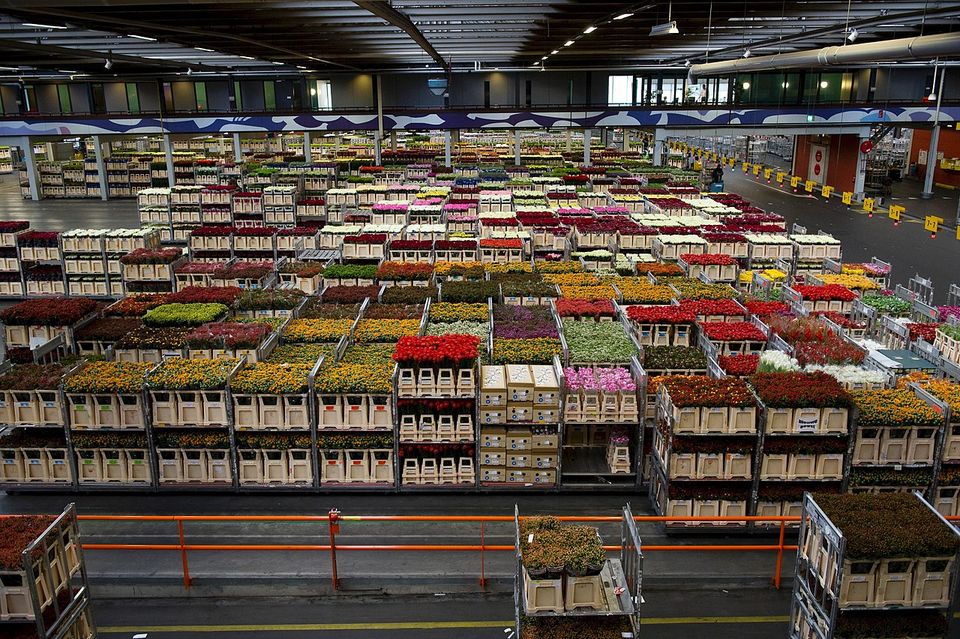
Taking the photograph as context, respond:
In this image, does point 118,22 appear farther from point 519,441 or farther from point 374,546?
point 374,546

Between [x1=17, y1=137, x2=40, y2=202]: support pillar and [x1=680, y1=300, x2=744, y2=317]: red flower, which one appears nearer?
[x1=680, y1=300, x2=744, y2=317]: red flower

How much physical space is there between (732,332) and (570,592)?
8185mm

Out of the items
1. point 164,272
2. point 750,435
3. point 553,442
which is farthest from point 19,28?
point 750,435

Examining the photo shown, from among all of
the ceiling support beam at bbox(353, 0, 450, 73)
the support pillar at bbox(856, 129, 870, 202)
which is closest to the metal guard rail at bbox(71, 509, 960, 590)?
the ceiling support beam at bbox(353, 0, 450, 73)

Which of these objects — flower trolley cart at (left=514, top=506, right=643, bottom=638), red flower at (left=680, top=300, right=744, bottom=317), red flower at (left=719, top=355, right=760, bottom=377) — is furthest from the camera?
red flower at (left=680, top=300, right=744, bottom=317)

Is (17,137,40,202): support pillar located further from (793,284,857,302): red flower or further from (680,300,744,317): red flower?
(793,284,857,302): red flower

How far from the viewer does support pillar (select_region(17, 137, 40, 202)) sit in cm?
4475

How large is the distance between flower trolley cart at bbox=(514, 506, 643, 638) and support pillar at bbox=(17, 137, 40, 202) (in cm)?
4773

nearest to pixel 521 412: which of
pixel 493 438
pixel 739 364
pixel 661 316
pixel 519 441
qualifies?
pixel 519 441

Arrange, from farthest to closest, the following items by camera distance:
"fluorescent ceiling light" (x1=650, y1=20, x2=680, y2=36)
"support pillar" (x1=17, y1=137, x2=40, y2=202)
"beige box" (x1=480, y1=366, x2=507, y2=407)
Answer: "support pillar" (x1=17, y1=137, x2=40, y2=202) → "fluorescent ceiling light" (x1=650, y1=20, x2=680, y2=36) → "beige box" (x1=480, y1=366, x2=507, y2=407)

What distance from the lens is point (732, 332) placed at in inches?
561

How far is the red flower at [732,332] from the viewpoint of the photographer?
14047 millimetres

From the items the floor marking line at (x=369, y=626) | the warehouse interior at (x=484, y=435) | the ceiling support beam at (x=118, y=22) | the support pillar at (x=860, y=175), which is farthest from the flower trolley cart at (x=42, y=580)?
the support pillar at (x=860, y=175)

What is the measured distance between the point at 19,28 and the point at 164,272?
9971 millimetres
